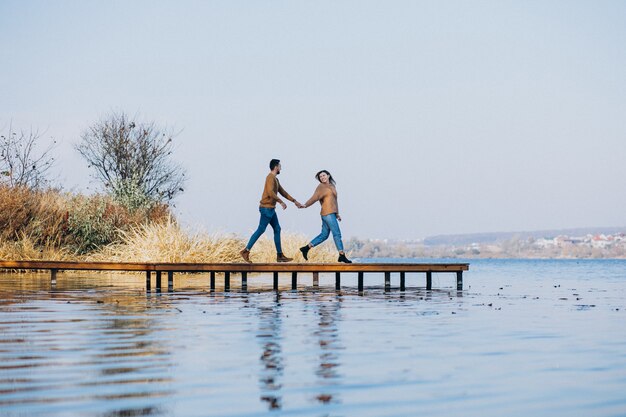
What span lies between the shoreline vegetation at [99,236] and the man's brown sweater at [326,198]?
7.02 metres

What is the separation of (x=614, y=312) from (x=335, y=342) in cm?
701

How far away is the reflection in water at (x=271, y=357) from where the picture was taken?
6.62 meters

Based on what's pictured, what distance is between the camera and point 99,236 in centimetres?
3083

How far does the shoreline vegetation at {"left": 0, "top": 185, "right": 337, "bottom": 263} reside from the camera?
2573cm

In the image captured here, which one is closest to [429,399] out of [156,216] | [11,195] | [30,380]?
[30,380]

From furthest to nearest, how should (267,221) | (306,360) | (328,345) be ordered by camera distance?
(267,221) < (328,345) < (306,360)

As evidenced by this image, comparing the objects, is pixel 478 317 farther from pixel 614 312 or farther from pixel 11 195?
pixel 11 195

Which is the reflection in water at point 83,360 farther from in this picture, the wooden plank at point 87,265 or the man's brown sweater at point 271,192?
the man's brown sweater at point 271,192

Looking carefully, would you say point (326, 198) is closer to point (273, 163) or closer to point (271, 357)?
point (273, 163)

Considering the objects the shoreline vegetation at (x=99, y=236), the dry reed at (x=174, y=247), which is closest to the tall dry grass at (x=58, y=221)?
the shoreline vegetation at (x=99, y=236)

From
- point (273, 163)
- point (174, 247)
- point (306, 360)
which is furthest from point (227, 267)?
point (306, 360)

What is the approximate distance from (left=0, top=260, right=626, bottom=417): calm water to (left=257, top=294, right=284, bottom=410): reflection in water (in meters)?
0.01

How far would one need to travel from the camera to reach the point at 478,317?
13.7 m

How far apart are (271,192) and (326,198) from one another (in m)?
1.06
